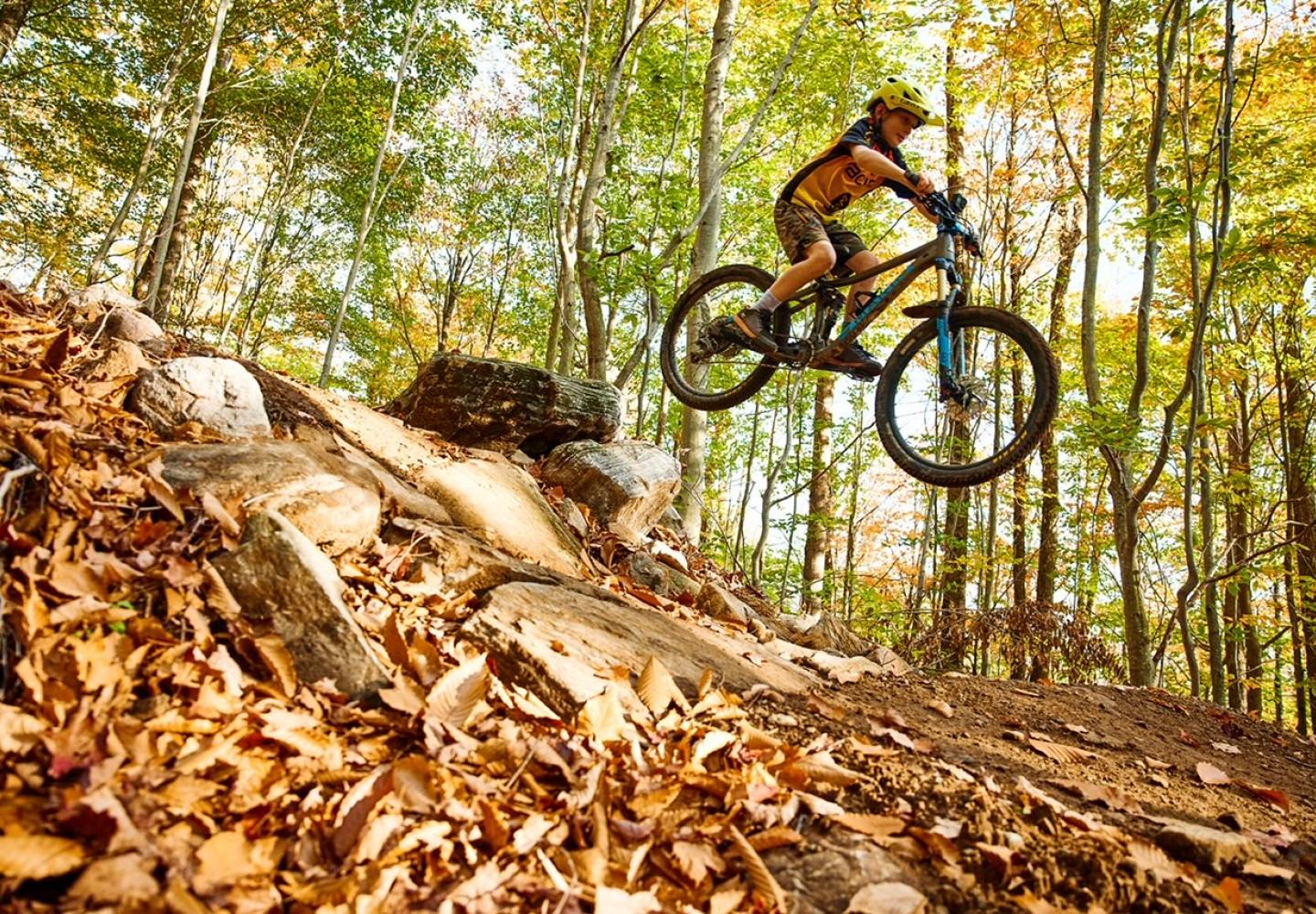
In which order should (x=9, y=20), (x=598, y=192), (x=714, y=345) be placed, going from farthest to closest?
(x=9, y=20) → (x=598, y=192) → (x=714, y=345)

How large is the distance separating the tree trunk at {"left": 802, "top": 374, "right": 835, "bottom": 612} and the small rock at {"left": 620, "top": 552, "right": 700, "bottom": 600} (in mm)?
5854

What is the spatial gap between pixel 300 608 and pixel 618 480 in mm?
3622

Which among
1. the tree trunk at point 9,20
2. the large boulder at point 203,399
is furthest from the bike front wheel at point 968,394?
the tree trunk at point 9,20

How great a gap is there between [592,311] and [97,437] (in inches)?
262

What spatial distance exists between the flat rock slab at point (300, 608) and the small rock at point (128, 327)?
8.21ft

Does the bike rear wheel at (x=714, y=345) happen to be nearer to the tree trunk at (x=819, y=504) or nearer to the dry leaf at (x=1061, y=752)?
the dry leaf at (x=1061, y=752)

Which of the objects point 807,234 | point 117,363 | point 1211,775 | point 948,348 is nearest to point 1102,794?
point 1211,775

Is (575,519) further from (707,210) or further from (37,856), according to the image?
(707,210)

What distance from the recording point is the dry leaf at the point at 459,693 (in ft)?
7.60

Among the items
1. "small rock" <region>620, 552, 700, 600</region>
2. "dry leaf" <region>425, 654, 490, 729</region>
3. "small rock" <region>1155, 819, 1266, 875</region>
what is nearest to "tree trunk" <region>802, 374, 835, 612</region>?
"small rock" <region>620, 552, 700, 600</region>

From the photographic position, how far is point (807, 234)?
474 cm

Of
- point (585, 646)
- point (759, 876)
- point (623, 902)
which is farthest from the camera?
point (585, 646)

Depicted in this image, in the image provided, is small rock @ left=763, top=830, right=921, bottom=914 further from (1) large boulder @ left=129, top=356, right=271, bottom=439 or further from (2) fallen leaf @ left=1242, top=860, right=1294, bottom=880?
(1) large boulder @ left=129, top=356, right=271, bottom=439

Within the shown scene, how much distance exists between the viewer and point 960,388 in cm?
411
